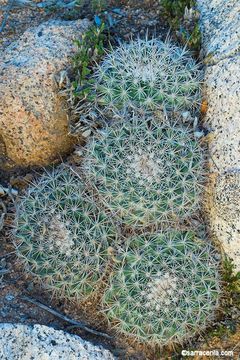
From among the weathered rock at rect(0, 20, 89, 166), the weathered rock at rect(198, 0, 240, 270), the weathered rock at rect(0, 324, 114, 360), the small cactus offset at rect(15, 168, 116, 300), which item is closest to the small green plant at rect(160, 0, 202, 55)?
the weathered rock at rect(198, 0, 240, 270)

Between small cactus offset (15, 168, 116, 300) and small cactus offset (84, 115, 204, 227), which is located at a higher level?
small cactus offset (84, 115, 204, 227)

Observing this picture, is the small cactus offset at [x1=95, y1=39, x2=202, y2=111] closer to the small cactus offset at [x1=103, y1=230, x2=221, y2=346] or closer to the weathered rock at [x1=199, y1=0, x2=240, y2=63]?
the weathered rock at [x1=199, y1=0, x2=240, y2=63]

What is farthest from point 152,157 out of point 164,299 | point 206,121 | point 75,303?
point 75,303

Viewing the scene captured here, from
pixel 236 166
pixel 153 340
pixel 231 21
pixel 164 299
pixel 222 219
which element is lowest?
pixel 153 340

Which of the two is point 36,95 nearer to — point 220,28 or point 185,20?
point 185,20

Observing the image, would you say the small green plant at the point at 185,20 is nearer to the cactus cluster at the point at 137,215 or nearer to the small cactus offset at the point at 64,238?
the cactus cluster at the point at 137,215

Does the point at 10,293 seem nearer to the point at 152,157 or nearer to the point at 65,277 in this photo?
the point at 65,277
